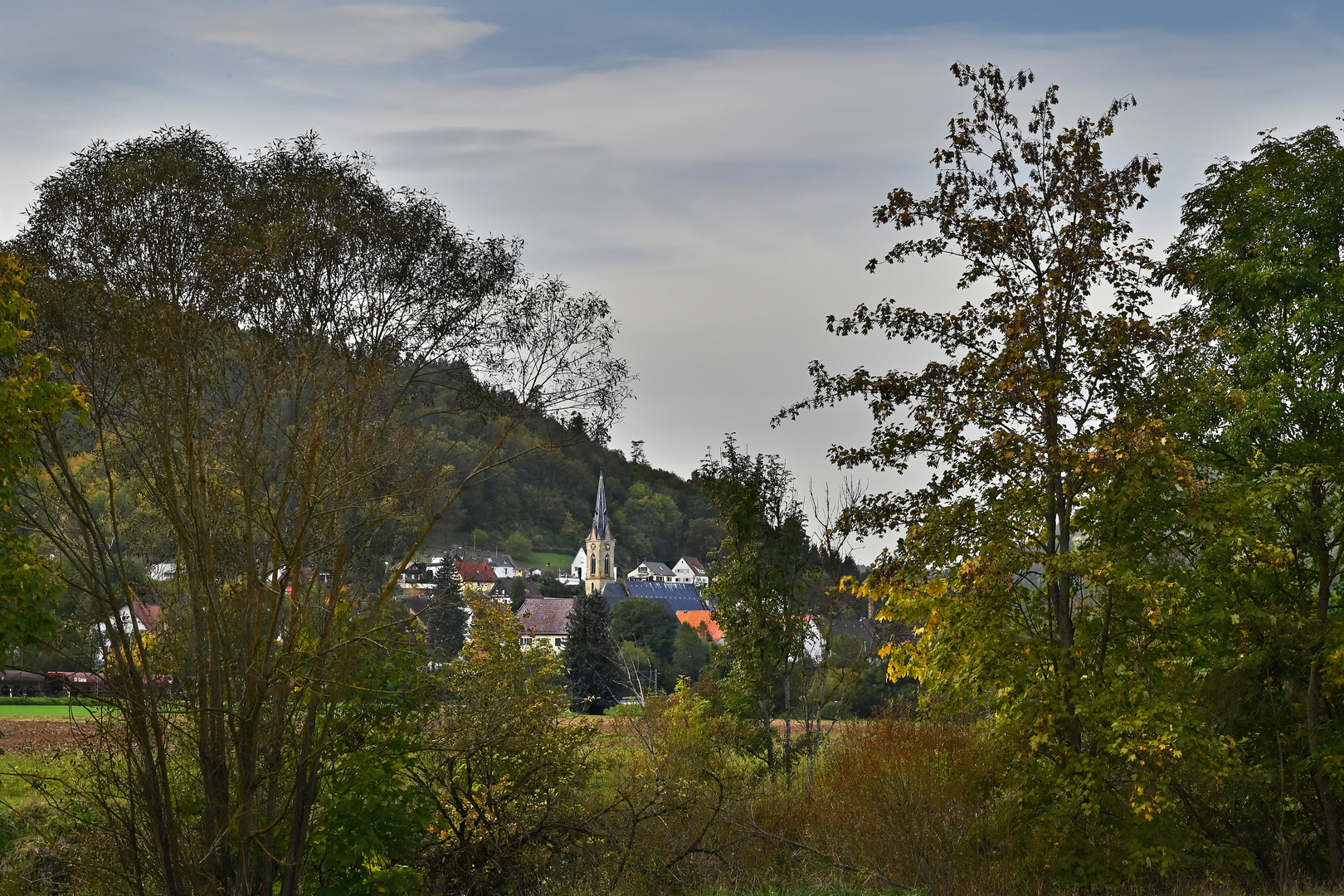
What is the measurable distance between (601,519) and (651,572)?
12.6m

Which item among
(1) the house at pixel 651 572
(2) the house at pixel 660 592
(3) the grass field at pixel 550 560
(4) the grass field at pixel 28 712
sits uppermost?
(3) the grass field at pixel 550 560

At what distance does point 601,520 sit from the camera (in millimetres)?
94625

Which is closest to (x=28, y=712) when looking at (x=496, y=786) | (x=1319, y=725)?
(x=496, y=786)

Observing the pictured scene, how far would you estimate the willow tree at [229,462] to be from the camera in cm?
1079

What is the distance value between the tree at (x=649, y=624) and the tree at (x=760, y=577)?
1359 inches

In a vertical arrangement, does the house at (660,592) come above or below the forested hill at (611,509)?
below

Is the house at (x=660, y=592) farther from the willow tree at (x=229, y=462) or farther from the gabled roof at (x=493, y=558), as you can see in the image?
the willow tree at (x=229, y=462)

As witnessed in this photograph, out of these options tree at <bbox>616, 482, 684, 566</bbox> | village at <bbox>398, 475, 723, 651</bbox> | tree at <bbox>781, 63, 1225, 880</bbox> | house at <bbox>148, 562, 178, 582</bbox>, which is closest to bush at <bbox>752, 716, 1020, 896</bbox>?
tree at <bbox>781, 63, 1225, 880</bbox>

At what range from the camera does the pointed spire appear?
93.8 m

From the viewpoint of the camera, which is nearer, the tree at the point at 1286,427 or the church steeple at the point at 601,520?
the tree at the point at 1286,427

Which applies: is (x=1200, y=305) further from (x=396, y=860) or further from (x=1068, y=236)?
(x=396, y=860)

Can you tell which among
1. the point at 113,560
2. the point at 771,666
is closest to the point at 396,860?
the point at 113,560

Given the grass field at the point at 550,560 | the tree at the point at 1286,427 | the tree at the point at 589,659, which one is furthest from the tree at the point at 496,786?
the grass field at the point at 550,560

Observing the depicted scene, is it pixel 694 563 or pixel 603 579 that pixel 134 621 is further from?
pixel 603 579
